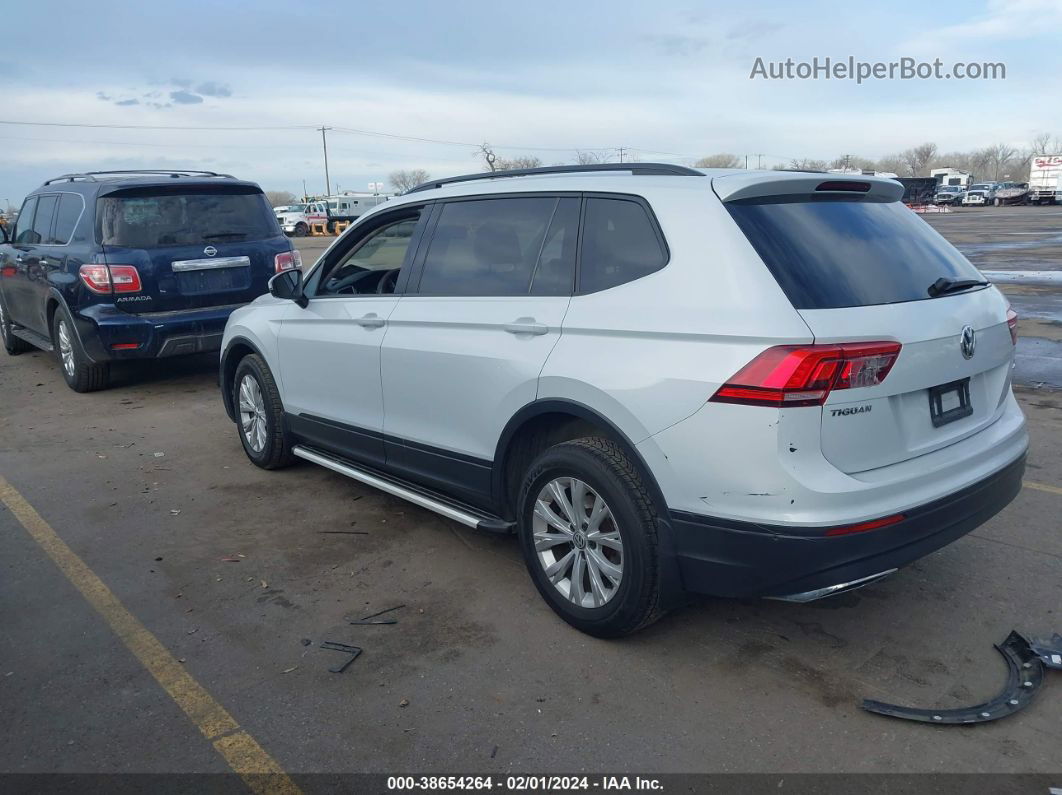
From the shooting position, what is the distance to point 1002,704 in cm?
308

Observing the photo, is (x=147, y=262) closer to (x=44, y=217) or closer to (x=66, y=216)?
(x=66, y=216)

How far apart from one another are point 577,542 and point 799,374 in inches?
48.2

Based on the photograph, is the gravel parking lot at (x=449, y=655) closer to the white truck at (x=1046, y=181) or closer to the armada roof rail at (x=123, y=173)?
the armada roof rail at (x=123, y=173)

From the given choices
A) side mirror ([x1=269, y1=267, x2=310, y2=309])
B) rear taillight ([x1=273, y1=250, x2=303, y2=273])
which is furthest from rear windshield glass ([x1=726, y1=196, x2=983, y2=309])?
rear taillight ([x1=273, y1=250, x2=303, y2=273])

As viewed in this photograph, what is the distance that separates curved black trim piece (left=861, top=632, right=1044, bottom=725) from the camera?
3.01m

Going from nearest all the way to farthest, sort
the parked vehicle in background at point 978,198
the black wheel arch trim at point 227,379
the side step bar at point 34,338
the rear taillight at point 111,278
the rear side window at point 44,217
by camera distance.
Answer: the black wheel arch trim at point 227,379 < the rear taillight at point 111,278 < the rear side window at point 44,217 < the side step bar at point 34,338 < the parked vehicle in background at point 978,198

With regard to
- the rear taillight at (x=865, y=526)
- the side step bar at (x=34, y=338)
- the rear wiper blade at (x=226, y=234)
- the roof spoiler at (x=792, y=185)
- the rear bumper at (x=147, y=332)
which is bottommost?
the rear taillight at (x=865, y=526)

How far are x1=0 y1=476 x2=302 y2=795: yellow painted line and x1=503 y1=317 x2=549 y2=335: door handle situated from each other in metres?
1.91

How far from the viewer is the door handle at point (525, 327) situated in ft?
12.1

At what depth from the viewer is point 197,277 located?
316 inches

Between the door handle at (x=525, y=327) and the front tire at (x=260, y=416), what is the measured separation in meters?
2.43

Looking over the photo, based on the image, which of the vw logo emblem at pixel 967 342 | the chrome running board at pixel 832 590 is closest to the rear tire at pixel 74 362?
the chrome running board at pixel 832 590

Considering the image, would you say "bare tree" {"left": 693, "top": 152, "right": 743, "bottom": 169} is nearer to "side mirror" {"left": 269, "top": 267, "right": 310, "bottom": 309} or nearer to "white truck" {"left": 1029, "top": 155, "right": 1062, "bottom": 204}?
"side mirror" {"left": 269, "top": 267, "right": 310, "bottom": 309}

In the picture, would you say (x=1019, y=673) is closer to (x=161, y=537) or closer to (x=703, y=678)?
(x=703, y=678)
